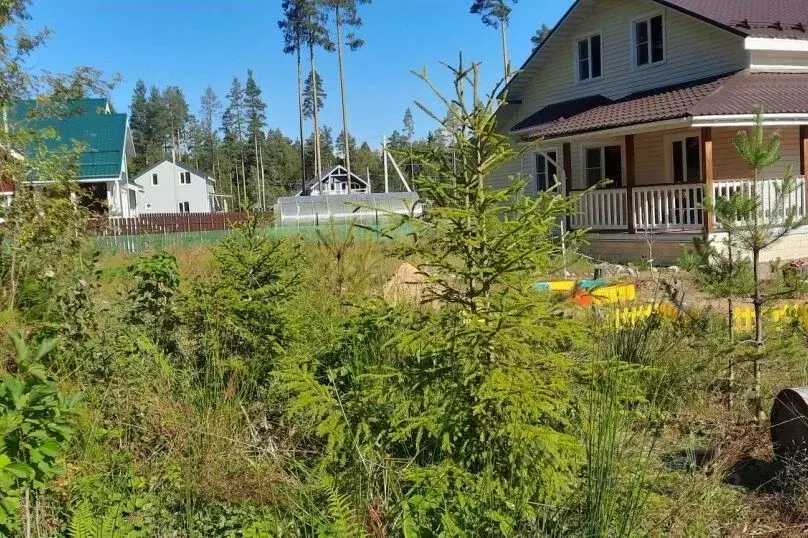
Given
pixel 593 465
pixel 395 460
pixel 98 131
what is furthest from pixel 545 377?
pixel 98 131

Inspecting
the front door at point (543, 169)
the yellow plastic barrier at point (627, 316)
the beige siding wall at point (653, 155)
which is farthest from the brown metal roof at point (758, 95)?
the yellow plastic barrier at point (627, 316)

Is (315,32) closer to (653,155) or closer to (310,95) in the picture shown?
(310,95)

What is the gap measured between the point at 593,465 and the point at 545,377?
0.42m

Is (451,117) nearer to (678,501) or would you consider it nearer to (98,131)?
(678,501)

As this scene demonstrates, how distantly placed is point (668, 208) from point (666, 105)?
2.40 m

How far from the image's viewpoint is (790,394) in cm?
393

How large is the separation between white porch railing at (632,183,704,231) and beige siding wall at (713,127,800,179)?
169cm

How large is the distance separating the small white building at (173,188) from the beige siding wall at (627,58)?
56.2 m

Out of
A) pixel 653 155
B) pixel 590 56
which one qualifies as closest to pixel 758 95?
pixel 653 155

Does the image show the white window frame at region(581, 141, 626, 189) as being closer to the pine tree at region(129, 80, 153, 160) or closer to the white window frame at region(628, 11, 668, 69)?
the white window frame at region(628, 11, 668, 69)

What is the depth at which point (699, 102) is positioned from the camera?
15188 mm

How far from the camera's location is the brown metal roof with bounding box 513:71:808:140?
14.8m

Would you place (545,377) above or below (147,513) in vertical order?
above

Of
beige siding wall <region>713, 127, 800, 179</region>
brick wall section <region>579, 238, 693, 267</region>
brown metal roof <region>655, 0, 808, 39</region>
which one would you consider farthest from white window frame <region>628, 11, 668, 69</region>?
brick wall section <region>579, 238, 693, 267</region>
